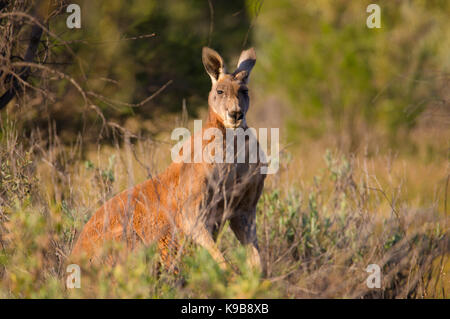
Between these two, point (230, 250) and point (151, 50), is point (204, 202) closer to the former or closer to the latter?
point (230, 250)

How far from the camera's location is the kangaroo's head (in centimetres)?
445

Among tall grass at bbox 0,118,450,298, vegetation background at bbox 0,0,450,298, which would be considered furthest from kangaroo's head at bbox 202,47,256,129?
tall grass at bbox 0,118,450,298

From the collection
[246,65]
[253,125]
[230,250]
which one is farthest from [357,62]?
[230,250]

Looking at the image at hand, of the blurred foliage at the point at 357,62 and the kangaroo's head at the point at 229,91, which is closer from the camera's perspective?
the kangaroo's head at the point at 229,91

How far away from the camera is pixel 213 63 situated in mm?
4926

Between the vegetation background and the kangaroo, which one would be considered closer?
the vegetation background

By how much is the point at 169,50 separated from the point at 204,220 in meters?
5.91

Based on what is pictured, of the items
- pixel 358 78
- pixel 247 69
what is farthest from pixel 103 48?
pixel 358 78

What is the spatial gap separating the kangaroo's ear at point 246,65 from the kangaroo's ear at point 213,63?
0.48ft

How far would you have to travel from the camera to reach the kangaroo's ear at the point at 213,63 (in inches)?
190

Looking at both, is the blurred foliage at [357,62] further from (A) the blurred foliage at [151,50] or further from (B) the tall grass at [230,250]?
(B) the tall grass at [230,250]

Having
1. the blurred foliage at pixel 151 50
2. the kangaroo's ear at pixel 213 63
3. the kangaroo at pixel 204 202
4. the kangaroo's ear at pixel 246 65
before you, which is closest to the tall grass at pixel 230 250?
the kangaroo at pixel 204 202

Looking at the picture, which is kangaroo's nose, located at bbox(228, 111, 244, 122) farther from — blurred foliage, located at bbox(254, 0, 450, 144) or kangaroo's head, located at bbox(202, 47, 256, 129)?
blurred foliage, located at bbox(254, 0, 450, 144)
